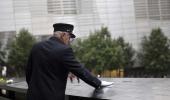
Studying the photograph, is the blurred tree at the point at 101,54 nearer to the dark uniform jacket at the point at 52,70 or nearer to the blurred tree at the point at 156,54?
the blurred tree at the point at 156,54

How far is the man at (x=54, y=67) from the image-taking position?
3.44 m

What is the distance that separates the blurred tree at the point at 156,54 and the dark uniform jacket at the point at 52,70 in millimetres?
31280

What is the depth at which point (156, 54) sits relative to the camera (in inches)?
1390

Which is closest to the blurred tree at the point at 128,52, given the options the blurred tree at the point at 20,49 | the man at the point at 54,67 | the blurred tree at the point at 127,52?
the blurred tree at the point at 127,52

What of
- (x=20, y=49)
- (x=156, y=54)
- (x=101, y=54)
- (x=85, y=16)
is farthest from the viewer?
(x=85, y=16)

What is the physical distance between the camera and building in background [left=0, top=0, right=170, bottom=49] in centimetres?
4088

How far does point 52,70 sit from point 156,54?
3246 cm

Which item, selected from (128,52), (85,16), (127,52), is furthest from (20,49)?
(128,52)

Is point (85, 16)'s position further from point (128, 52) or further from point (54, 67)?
point (54, 67)

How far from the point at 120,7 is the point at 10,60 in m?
13.3

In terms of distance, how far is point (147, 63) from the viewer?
3591 centimetres

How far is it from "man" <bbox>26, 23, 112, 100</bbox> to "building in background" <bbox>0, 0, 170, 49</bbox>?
1466 inches

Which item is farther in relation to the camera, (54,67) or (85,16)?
(85,16)

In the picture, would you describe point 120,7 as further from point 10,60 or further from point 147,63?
point 10,60
